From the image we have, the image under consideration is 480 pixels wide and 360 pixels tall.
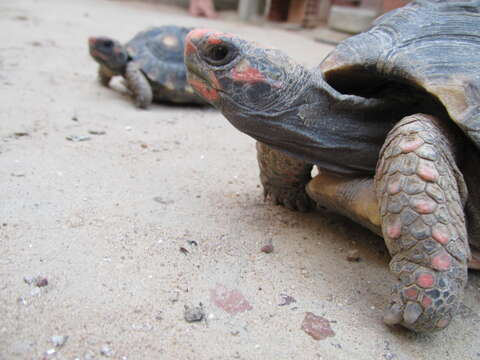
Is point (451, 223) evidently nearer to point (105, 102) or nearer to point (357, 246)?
point (357, 246)

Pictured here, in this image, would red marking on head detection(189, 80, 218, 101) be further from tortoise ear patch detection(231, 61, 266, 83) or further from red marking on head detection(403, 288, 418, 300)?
red marking on head detection(403, 288, 418, 300)

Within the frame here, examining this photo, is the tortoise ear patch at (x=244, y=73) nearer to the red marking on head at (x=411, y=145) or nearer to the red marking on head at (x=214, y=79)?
the red marking on head at (x=214, y=79)

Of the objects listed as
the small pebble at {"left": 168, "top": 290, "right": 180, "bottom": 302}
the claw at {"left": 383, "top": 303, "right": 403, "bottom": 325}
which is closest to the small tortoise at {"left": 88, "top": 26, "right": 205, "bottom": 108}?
Result: the small pebble at {"left": 168, "top": 290, "right": 180, "bottom": 302}

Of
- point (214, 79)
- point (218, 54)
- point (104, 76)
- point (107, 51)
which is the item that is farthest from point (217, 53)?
point (104, 76)

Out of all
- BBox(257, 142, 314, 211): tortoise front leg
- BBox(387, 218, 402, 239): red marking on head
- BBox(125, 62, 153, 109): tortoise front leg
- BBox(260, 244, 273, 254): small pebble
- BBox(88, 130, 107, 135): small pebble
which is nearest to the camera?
BBox(387, 218, 402, 239): red marking on head

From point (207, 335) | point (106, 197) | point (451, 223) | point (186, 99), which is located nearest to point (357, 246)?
point (451, 223)

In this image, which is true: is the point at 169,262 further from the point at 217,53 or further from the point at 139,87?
the point at 139,87
